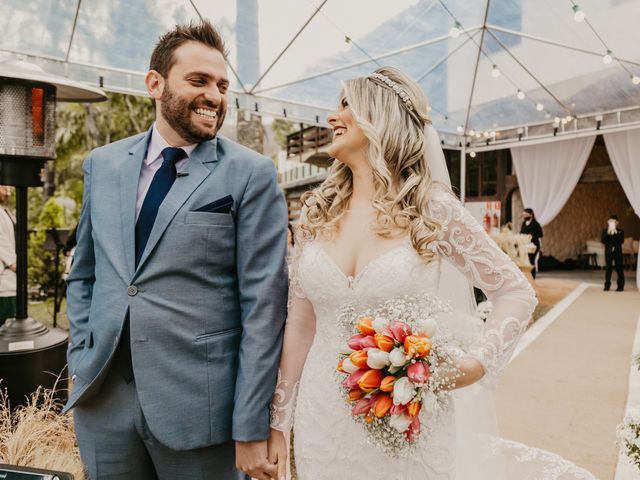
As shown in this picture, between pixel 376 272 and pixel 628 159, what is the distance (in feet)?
43.0

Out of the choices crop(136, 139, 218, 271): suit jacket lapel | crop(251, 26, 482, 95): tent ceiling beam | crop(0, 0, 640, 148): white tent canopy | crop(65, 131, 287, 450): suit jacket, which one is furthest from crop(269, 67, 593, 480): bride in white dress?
crop(251, 26, 482, 95): tent ceiling beam

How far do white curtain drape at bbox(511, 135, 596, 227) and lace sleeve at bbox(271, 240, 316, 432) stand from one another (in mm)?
13712

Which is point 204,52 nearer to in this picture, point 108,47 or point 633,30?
point 108,47

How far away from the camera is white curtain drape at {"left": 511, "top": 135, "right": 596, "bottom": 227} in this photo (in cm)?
1411

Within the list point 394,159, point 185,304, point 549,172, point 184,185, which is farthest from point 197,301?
point 549,172

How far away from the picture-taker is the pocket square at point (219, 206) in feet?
5.64

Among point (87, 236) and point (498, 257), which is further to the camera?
point (87, 236)

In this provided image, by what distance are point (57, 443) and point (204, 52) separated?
7.01 ft

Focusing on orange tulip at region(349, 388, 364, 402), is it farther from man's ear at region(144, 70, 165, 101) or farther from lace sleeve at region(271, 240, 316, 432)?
man's ear at region(144, 70, 165, 101)

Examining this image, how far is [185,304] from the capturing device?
5.55 feet

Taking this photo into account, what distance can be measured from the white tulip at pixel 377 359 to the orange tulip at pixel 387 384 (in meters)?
0.04

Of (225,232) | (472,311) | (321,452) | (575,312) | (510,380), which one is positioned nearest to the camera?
(225,232)

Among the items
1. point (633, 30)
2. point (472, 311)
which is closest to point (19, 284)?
point (472, 311)

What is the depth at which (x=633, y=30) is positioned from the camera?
8.07 meters
